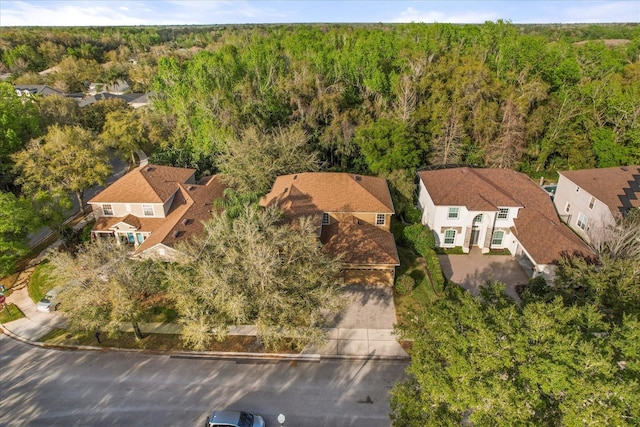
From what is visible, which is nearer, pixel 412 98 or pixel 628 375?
pixel 628 375

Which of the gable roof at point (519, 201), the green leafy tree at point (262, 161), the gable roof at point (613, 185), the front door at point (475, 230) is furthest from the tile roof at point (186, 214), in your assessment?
the gable roof at point (613, 185)

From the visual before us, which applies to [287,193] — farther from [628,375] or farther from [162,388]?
[628,375]

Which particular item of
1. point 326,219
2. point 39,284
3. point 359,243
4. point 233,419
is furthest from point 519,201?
point 39,284

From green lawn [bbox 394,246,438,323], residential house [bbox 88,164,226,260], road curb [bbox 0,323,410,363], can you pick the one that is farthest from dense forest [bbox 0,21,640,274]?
road curb [bbox 0,323,410,363]

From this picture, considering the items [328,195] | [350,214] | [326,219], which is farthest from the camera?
[328,195]

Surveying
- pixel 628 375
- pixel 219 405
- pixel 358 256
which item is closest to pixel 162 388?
pixel 219 405

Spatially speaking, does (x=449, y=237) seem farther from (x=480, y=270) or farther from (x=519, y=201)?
(x=519, y=201)
